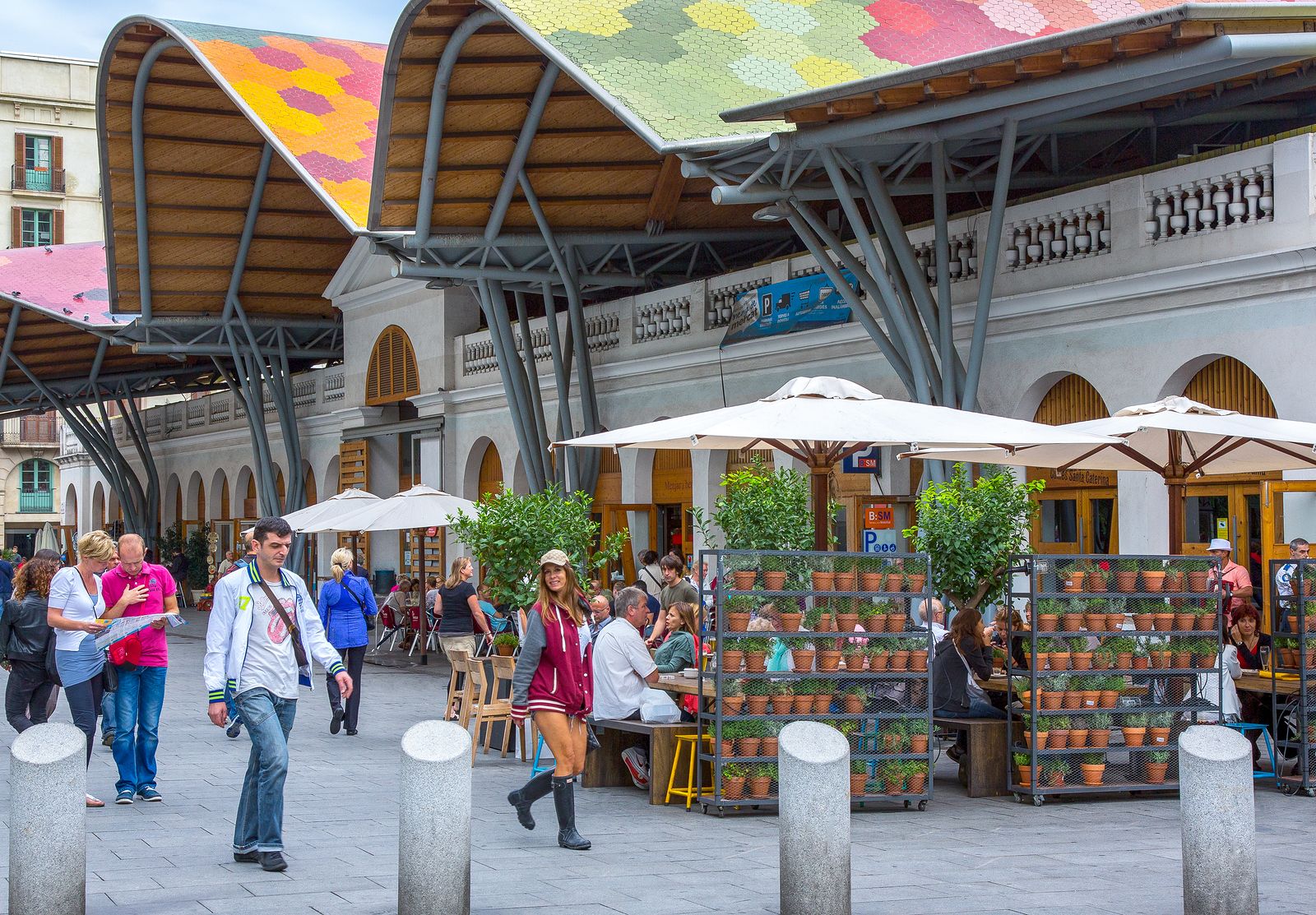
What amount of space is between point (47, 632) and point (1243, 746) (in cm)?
812

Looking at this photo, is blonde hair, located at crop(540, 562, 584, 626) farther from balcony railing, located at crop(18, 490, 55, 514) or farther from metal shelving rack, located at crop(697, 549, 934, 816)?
balcony railing, located at crop(18, 490, 55, 514)

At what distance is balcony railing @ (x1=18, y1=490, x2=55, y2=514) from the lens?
229 ft

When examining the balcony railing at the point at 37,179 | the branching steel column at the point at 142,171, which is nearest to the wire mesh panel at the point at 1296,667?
the branching steel column at the point at 142,171

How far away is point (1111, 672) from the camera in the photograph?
38.0 ft

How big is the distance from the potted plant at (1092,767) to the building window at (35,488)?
65.1 meters

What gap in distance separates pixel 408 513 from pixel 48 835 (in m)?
14.6

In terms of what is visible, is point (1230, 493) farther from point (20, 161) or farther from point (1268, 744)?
point (20, 161)

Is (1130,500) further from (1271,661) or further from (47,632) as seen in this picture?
(47,632)

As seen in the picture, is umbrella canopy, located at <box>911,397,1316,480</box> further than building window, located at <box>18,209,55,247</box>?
No

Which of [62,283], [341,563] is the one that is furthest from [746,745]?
[62,283]

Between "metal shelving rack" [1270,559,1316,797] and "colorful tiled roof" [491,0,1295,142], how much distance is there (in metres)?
8.62

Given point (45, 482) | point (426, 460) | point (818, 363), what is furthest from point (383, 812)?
point (45, 482)

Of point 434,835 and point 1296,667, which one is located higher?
point 1296,667

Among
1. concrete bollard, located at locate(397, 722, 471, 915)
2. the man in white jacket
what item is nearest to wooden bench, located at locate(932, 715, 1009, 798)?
the man in white jacket
